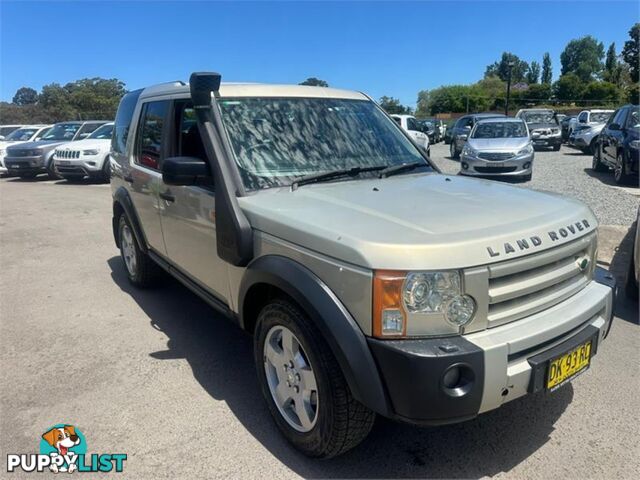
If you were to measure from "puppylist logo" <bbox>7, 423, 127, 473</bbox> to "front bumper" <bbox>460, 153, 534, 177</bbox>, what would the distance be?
11.4m

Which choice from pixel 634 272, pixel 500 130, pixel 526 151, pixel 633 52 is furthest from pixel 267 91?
pixel 633 52

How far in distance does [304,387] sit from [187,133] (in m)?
2.19

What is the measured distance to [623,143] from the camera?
1080 centimetres

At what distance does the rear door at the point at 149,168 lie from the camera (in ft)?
13.6

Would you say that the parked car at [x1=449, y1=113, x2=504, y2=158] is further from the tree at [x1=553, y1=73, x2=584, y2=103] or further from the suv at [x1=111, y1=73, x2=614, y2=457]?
the tree at [x1=553, y1=73, x2=584, y2=103]

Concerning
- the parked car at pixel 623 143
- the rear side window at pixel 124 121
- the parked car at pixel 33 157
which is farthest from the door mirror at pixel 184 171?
the parked car at pixel 33 157

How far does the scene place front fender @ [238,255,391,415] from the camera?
6.99 feet

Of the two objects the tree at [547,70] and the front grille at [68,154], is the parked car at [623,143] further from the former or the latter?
the tree at [547,70]

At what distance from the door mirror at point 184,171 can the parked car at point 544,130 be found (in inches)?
790

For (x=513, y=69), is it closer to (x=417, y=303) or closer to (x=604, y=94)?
(x=604, y=94)

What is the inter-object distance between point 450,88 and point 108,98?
69443 millimetres

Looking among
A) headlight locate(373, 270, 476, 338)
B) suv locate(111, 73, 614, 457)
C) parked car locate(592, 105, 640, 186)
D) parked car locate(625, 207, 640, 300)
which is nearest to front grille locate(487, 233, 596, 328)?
suv locate(111, 73, 614, 457)

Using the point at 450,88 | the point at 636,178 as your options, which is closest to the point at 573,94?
the point at 450,88

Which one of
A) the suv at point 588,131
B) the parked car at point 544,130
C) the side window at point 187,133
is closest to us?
the side window at point 187,133
